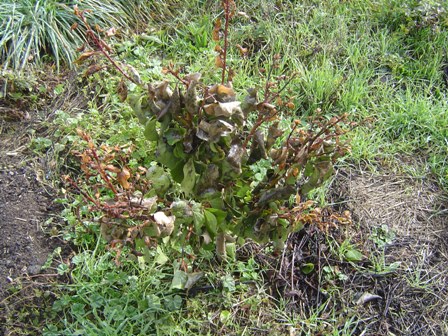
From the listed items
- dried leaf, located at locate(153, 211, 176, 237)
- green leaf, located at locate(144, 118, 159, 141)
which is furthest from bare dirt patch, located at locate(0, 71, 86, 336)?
green leaf, located at locate(144, 118, 159, 141)

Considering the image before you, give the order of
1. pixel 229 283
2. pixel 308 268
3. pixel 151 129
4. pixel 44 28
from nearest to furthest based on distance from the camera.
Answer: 1. pixel 151 129
2. pixel 229 283
3. pixel 308 268
4. pixel 44 28

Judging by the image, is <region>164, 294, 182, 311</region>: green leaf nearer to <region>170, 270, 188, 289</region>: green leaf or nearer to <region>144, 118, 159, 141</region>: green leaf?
<region>170, 270, 188, 289</region>: green leaf

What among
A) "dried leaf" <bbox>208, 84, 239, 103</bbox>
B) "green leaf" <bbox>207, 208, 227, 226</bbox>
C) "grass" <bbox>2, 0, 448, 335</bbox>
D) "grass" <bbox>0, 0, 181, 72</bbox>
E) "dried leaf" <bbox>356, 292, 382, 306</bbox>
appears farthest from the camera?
"grass" <bbox>0, 0, 181, 72</bbox>

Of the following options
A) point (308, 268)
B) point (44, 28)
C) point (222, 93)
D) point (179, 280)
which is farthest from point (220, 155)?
point (44, 28)

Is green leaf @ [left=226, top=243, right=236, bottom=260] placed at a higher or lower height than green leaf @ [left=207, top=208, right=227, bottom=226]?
lower

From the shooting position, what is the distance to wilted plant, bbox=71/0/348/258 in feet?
5.69

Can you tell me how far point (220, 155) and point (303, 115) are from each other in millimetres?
1481

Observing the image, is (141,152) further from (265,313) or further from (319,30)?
(319,30)

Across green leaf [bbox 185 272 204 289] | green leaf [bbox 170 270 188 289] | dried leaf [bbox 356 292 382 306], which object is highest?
green leaf [bbox 170 270 188 289]

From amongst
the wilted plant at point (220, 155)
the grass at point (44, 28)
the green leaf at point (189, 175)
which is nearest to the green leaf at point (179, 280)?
the wilted plant at point (220, 155)

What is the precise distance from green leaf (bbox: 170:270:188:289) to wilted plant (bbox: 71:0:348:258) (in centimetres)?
20

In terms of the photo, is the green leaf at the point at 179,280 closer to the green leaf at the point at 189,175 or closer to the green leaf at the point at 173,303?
the green leaf at the point at 173,303

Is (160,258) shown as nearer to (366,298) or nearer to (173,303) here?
(173,303)

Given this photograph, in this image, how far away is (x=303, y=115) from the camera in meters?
3.19
